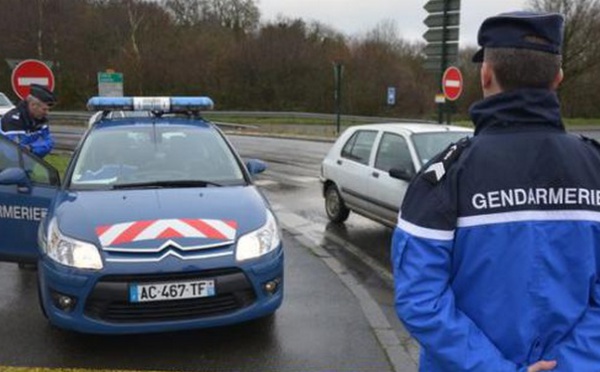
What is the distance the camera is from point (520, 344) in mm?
1731

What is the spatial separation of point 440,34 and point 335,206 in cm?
654

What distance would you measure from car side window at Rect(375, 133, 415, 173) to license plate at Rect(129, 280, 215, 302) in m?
3.74

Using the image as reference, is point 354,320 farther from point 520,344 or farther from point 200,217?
point 520,344

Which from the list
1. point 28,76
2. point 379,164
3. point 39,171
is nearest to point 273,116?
point 28,76

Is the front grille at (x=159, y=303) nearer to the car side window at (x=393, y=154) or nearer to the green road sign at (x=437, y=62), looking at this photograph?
the car side window at (x=393, y=154)

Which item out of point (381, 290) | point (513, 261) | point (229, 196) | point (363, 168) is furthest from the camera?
point (363, 168)

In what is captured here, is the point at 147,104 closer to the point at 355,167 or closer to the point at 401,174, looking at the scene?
the point at 401,174

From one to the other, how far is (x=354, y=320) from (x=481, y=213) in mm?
3399

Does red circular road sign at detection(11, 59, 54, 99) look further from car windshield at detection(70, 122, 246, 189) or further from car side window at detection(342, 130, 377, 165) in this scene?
car windshield at detection(70, 122, 246, 189)

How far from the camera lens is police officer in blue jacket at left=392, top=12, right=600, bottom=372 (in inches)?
67.2

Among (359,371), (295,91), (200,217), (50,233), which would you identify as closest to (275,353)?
(359,371)

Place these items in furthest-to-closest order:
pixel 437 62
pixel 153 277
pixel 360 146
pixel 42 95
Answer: pixel 437 62, pixel 360 146, pixel 42 95, pixel 153 277

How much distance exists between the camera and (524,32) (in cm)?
171

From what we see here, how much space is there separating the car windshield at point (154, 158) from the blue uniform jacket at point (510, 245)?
3.59m
